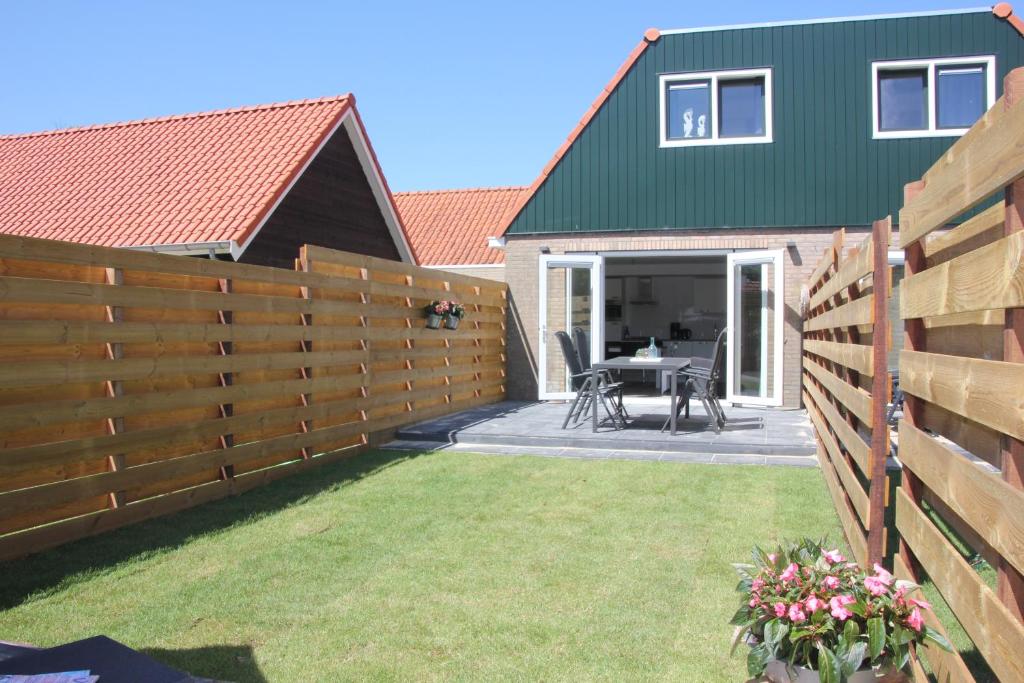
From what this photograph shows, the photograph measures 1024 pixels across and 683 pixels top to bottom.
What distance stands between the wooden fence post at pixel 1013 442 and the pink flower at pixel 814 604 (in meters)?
0.54

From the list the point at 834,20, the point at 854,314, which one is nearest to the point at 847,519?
the point at 854,314

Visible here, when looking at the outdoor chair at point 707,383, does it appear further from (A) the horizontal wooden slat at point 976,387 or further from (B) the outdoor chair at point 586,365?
(A) the horizontal wooden slat at point 976,387

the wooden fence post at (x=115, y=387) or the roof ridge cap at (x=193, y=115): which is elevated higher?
the roof ridge cap at (x=193, y=115)

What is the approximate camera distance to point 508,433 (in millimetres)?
8664

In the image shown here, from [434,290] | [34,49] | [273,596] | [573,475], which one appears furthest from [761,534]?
[34,49]

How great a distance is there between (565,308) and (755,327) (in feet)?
8.72

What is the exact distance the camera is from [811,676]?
2301 mm

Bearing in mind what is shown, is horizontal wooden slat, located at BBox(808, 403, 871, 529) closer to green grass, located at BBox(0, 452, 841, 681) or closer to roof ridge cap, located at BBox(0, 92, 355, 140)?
green grass, located at BBox(0, 452, 841, 681)

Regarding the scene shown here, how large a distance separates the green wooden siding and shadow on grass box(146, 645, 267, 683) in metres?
9.87

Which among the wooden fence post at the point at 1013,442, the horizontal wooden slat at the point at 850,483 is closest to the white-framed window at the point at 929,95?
the horizontal wooden slat at the point at 850,483

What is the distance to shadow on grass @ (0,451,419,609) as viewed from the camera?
4.09m

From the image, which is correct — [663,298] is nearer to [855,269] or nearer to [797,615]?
[855,269]

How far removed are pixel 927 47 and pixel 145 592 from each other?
11430 millimetres

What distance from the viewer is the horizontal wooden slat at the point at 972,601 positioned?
5.59 feet
